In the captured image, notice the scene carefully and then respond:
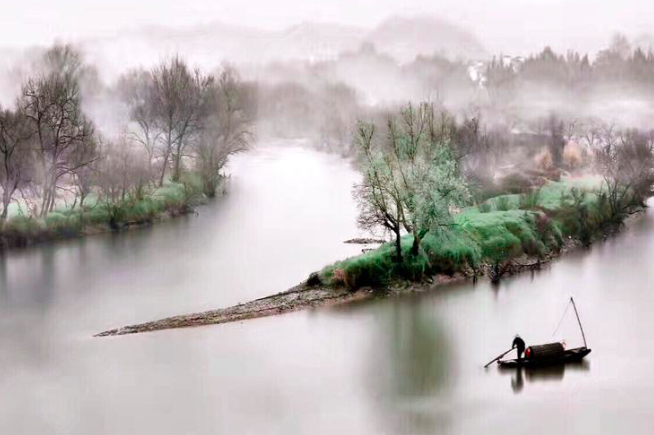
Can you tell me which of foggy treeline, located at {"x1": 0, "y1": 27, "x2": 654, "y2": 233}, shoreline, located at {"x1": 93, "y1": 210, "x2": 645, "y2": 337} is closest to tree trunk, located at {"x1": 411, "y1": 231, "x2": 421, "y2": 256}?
shoreline, located at {"x1": 93, "y1": 210, "x2": 645, "y2": 337}

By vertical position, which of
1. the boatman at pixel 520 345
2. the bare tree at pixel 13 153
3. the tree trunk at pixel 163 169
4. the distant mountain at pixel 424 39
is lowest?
the boatman at pixel 520 345

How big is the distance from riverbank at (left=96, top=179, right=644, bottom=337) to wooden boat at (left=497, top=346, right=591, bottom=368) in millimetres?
4282

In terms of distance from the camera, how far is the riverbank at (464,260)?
17.9 metres

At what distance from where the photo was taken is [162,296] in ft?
62.2

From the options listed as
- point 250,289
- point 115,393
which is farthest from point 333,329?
point 115,393

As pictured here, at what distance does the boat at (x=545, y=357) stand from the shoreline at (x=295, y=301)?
4.14 meters

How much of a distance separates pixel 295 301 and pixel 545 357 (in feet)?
17.3

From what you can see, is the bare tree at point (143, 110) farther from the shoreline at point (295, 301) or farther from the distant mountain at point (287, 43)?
the shoreline at point (295, 301)

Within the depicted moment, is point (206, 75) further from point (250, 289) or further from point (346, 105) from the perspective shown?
point (250, 289)

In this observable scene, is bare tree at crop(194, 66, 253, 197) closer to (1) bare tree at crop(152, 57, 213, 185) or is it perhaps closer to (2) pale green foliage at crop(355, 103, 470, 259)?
(1) bare tree at crop(152, 57, 213, 185)

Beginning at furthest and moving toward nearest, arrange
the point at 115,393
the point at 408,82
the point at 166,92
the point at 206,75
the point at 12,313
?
1. the point at 408,82
2. the point at 206,75
3. the point at 166,92
4. the point at 12,313
5. the point at 115,393

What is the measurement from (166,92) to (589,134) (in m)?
14.2

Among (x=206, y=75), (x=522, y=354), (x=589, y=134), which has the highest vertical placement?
(x=206, y=75)

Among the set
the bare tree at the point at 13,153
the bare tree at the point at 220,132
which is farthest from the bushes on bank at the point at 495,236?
the bare tree at the point at 220,132
